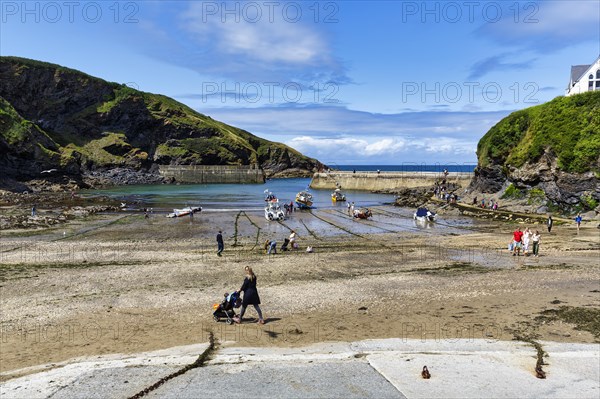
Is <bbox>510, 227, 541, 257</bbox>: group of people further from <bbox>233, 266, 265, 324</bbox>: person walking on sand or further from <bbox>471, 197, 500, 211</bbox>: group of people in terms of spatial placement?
<bbox>471, 197, 500, 211</bbox>: group of people

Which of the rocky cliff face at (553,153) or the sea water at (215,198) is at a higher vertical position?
the rocky cliff face at (553,153)

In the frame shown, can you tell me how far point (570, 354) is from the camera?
12.9 meters

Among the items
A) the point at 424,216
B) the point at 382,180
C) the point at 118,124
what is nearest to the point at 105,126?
the point at 118,124

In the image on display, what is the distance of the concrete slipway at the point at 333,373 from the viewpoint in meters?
10.5

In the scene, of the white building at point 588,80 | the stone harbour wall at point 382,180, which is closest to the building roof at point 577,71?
the white building at point 588,80

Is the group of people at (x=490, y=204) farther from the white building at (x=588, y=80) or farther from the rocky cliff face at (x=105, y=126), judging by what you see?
the rocky cliff face at (x=105, y=126)

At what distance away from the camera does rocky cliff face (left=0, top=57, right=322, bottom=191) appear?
146 meters

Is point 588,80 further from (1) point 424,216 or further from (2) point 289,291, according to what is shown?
(2) point 289,291

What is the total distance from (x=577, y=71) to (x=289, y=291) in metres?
97.3

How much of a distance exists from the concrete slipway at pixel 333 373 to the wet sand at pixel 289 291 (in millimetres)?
1125

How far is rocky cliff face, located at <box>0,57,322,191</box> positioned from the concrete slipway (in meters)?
120

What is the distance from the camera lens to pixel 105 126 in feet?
533

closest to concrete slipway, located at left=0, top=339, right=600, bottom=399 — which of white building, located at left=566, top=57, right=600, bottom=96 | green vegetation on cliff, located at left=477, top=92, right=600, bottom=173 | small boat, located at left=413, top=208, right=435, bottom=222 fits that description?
small boat, located at left=413, top=208, right=435, bottom=222

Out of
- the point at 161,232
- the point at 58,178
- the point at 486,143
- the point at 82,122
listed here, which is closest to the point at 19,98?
the point at 82,122
